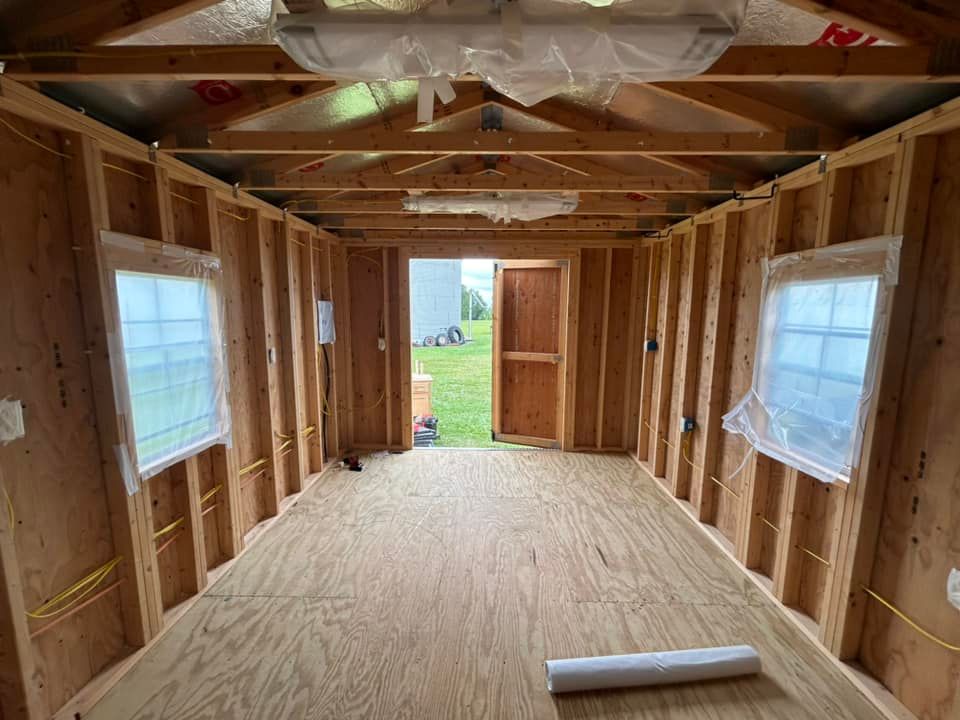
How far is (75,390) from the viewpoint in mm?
1634

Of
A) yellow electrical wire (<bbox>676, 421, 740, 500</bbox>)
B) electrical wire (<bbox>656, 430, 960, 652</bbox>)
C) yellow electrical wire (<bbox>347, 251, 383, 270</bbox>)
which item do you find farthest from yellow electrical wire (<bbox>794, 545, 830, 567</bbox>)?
yellow electrical wire (<bbox>347, 251, 383, 270</bbox>)

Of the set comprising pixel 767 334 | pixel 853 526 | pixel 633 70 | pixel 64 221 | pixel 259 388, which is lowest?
pixel 853 526

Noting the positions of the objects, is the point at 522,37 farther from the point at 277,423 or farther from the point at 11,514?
the point at 277,423

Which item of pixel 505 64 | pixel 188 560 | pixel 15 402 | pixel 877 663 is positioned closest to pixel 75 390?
pixel 15 402

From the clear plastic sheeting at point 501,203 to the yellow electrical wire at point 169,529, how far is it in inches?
93.1

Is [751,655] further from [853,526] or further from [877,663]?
[853,526]

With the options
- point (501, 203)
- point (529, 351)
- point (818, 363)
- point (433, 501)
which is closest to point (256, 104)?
point (501, 203)

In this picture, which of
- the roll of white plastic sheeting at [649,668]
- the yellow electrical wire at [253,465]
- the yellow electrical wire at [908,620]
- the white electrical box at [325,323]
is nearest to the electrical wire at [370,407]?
the white electrical box at [325,323]

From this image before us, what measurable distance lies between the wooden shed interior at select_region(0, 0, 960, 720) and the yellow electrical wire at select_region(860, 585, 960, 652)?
0.05 ft

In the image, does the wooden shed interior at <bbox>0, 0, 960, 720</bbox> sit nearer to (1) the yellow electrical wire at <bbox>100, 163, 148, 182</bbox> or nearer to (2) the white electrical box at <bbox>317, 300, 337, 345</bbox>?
(1) the yellow electrical wire at <bbox>100, 163, 148, 182</bbox>

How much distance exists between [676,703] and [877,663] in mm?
935

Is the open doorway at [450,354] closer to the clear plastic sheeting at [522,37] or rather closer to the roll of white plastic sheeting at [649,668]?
the clear plastic sheeting at [522,37]

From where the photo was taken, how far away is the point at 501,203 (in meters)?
2.70

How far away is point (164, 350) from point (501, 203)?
2.12 m
